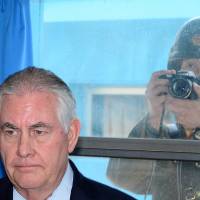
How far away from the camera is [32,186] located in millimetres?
1199

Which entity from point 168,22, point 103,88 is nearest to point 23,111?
point 103,88

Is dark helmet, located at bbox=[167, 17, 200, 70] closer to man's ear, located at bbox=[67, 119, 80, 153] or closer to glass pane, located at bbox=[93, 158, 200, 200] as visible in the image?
glass pane, located at bbox=[93, 158, 200, 200]

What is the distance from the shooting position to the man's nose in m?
1.16

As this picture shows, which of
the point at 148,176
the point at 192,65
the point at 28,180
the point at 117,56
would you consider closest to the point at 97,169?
the point at 148,176

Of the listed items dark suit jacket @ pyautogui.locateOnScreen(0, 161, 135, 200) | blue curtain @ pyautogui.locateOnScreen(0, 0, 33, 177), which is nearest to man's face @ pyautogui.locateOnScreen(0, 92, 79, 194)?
dark suit jacket @ pyautogui.locateOnScreen(0, 161, 135, 200)

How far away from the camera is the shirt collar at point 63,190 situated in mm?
1280

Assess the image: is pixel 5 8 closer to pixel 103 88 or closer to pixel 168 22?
pixel 103 88

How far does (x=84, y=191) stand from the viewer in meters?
1.32

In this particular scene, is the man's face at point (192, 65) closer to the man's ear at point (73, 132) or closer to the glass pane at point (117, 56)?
the glass pane at point (117, 56)

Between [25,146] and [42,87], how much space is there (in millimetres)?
164

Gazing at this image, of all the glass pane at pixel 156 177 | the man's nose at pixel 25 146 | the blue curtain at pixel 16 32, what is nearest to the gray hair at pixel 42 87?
the man's nose at pixel 25 146

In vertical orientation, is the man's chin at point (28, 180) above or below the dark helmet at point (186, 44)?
below

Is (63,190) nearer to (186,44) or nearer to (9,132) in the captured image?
(9,132)

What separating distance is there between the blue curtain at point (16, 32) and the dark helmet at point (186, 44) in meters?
0.60
